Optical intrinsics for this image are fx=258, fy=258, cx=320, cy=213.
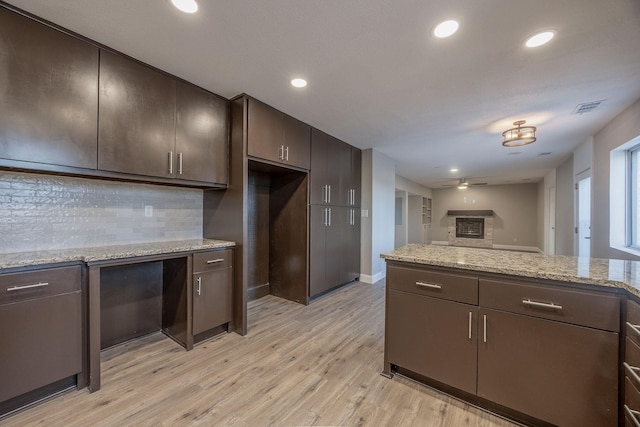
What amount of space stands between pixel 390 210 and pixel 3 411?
508 centimetres

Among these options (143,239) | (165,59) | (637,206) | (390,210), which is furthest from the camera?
(390,210)

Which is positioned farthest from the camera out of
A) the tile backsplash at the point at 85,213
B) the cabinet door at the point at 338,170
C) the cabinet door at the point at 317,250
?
the cabinet door at the point at 338,170

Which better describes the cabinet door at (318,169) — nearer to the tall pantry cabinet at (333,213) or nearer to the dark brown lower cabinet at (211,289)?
the tall pantry cabinet at (333,213)

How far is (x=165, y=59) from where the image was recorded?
2055 mm

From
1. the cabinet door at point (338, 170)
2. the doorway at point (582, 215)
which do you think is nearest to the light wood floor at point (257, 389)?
the cabinet door at point (338, 170)

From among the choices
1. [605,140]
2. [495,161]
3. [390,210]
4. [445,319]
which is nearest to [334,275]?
[390,210]

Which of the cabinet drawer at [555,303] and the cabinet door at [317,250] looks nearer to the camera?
the cabinet drawer at [555,303]

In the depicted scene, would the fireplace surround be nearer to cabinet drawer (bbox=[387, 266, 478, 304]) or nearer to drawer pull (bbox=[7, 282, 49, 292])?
cabinet drawer (bbox=[387, 266, 478, 304])

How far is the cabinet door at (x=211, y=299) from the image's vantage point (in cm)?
234

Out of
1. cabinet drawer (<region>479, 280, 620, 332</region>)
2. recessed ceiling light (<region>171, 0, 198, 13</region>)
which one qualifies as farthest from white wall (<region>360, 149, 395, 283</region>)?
recessed ceiling light (<region>171, 0, 198, 13</region>)

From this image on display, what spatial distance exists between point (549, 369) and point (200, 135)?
307 centimetres

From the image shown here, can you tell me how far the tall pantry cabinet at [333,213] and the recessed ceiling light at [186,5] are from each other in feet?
6.93

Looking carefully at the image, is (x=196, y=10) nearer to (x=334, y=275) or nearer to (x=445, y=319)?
(x=445, y=319)

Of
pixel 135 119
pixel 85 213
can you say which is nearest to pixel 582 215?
pixel 135 119
